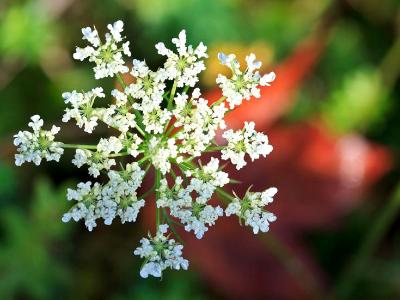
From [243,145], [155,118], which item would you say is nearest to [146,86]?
[155,118]

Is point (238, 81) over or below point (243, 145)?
over

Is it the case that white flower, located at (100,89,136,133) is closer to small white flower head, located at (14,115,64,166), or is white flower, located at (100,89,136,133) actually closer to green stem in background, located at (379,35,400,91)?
small white flower head, located at (14,115,64,166)

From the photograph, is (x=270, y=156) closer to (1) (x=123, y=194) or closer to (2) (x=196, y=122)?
(2) (x=196, y=122)

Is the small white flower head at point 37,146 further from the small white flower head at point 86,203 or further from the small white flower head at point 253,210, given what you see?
the small white flower head at point 253,210

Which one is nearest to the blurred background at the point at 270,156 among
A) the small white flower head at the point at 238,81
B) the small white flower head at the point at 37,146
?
the small white flower head at the point at 37,146

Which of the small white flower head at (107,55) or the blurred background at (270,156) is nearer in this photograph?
the small white flower head at (107,55)

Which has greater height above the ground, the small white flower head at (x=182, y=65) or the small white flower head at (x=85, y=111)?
the small white flower head at (x=182, y=65)
